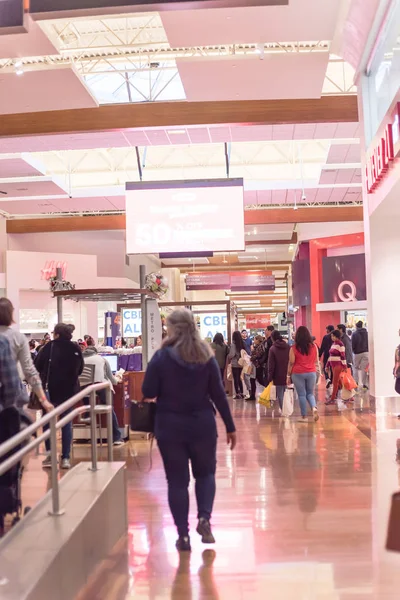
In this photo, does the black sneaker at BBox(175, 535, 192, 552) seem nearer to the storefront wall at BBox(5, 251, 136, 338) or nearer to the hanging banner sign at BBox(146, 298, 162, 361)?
the hanging banner sign at BBox(146, 298, 162, 361)

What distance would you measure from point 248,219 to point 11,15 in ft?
48.4

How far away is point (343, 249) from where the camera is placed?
2108 centimetres

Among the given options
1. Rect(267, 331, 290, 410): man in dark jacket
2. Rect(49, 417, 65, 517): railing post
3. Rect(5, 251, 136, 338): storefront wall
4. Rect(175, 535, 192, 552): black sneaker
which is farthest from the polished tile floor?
Rect(5, 251, 136, 338): storefront wall

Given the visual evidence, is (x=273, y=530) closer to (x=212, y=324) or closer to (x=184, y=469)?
(x=184, y=469)

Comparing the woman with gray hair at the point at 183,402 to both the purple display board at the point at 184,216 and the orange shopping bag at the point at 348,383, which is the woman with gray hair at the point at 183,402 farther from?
the purple display board at the point at 184,216

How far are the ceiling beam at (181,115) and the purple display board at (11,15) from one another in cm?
708

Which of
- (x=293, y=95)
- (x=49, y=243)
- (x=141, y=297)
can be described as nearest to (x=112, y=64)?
(x=293, y=95)

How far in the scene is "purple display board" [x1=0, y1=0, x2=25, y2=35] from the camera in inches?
169

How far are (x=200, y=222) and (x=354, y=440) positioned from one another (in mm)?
5886

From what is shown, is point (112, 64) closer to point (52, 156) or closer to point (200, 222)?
point (200, 222)

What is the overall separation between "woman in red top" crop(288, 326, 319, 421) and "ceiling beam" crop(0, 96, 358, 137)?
346 centimetres

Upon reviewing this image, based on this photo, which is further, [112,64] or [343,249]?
[343,249]

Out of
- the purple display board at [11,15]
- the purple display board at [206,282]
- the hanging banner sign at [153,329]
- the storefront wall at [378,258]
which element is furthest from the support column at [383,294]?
the purple display board at [206,282]

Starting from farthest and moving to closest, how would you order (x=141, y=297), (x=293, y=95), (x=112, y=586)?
(x=293, y=95), (x=141, y=297), (x=112, y=586)
